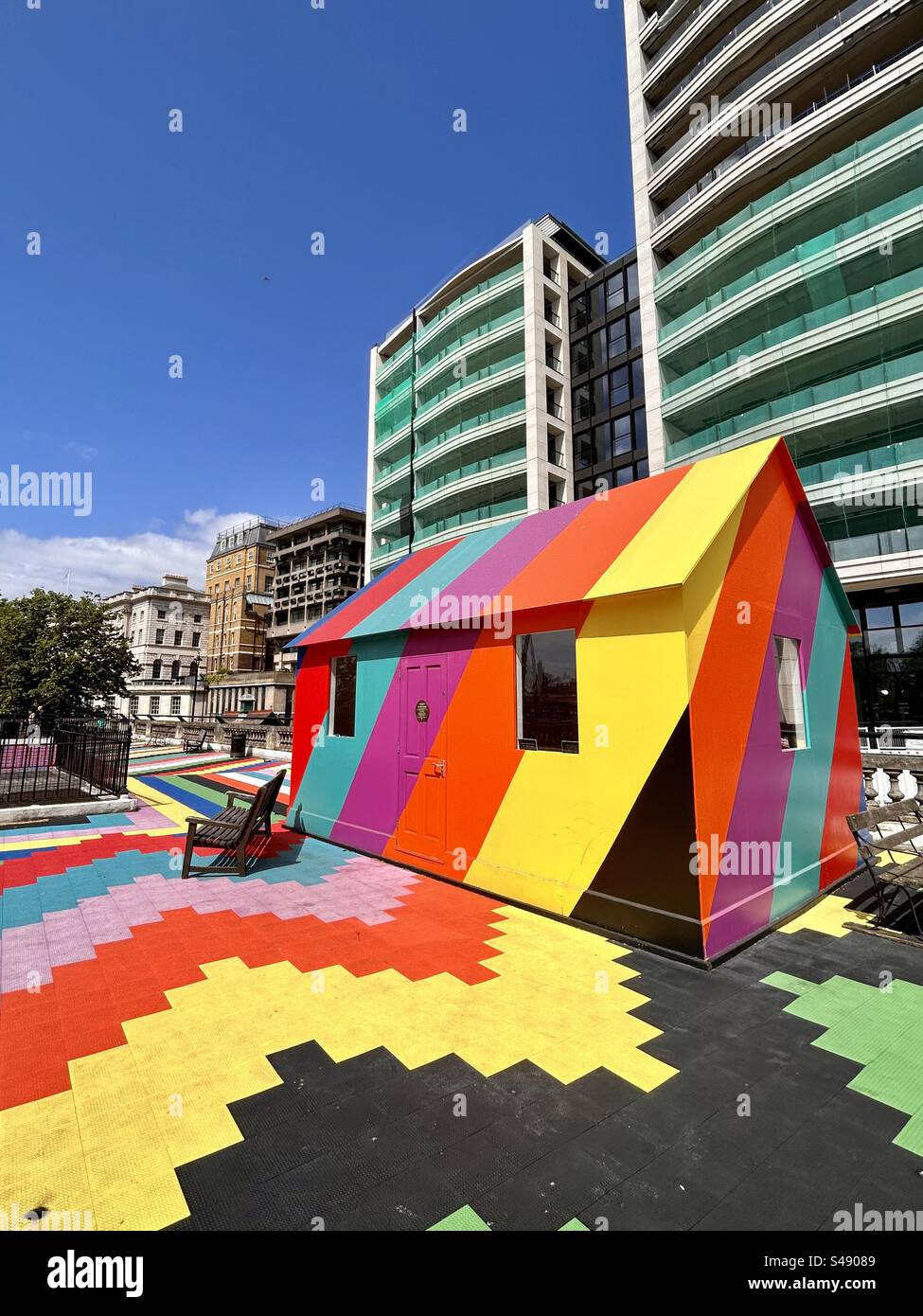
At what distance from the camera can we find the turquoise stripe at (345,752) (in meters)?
7.86

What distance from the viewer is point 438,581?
7848 mm

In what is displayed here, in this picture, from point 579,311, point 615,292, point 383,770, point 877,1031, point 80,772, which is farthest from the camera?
point 579,311

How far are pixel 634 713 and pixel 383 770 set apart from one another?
3996mm

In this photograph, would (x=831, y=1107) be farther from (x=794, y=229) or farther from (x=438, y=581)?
(x=794, y=229)

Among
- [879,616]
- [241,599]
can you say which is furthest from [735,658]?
[241,599]

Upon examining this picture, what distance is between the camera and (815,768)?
6.51 m

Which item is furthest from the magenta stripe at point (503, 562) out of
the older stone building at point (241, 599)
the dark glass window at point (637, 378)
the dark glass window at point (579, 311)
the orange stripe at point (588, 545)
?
the older stone building at point (241, 599)

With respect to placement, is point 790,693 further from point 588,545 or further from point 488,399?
point 488,399

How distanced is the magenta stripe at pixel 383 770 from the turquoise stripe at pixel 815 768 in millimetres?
3947

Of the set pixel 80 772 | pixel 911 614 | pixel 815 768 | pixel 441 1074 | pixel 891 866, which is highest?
pixel 911 614

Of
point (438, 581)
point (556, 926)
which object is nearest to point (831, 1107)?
point (556, 926)

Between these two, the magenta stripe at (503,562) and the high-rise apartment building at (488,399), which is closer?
the magenta stripe at (503,562)

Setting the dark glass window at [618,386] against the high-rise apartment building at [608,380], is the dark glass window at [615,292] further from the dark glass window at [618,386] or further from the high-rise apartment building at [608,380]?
the dark glass window at [618,386]

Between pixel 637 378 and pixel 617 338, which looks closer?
pixel 637 378
